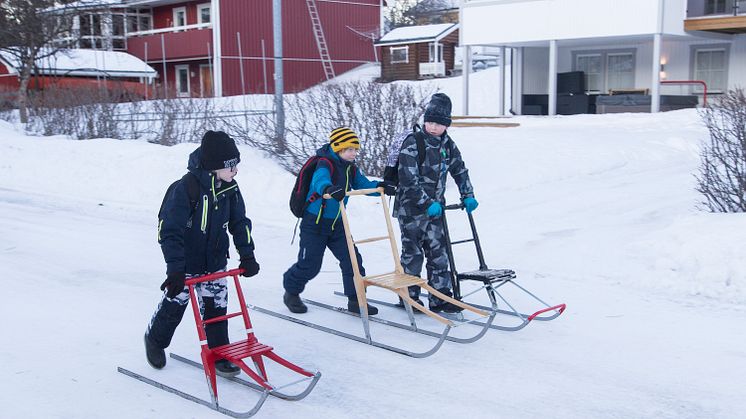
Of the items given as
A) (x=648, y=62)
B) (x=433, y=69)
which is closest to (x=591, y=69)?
(x=648, y=62)

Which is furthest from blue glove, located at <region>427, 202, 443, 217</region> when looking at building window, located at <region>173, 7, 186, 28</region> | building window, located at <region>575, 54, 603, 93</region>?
building window, located at <region>173, 7, 186, 28</region>

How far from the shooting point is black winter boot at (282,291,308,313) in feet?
20.1

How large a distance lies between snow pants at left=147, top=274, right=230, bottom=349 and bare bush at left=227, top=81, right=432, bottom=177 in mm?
7116

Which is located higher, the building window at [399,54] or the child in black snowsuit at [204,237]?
the building window at [399,54]

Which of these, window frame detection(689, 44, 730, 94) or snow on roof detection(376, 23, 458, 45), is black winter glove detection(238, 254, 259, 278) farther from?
snow on roof detection(376, 23, 458, 45)

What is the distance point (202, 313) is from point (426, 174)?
204 cm

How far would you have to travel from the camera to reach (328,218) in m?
5.88

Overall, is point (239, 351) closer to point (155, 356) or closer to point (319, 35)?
point (155, 356)

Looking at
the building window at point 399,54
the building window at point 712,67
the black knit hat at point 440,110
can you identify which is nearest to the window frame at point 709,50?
the building window at point 712,67

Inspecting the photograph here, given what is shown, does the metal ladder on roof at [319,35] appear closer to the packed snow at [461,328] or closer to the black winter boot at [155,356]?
the packed snow at [461,328]

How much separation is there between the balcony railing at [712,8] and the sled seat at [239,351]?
22625 millimetres

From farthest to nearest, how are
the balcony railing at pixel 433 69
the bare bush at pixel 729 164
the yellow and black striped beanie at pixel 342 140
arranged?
1. the balcony railing at pixel 433 69
2. the bare bush at pixel 729 164
3. the yellow and black striped beanie at pixel 342 140

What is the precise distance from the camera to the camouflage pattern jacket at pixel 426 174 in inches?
228

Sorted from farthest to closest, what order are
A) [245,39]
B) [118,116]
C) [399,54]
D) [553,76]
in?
[399,54] → [245,39] → [553,76] → [118,116]
